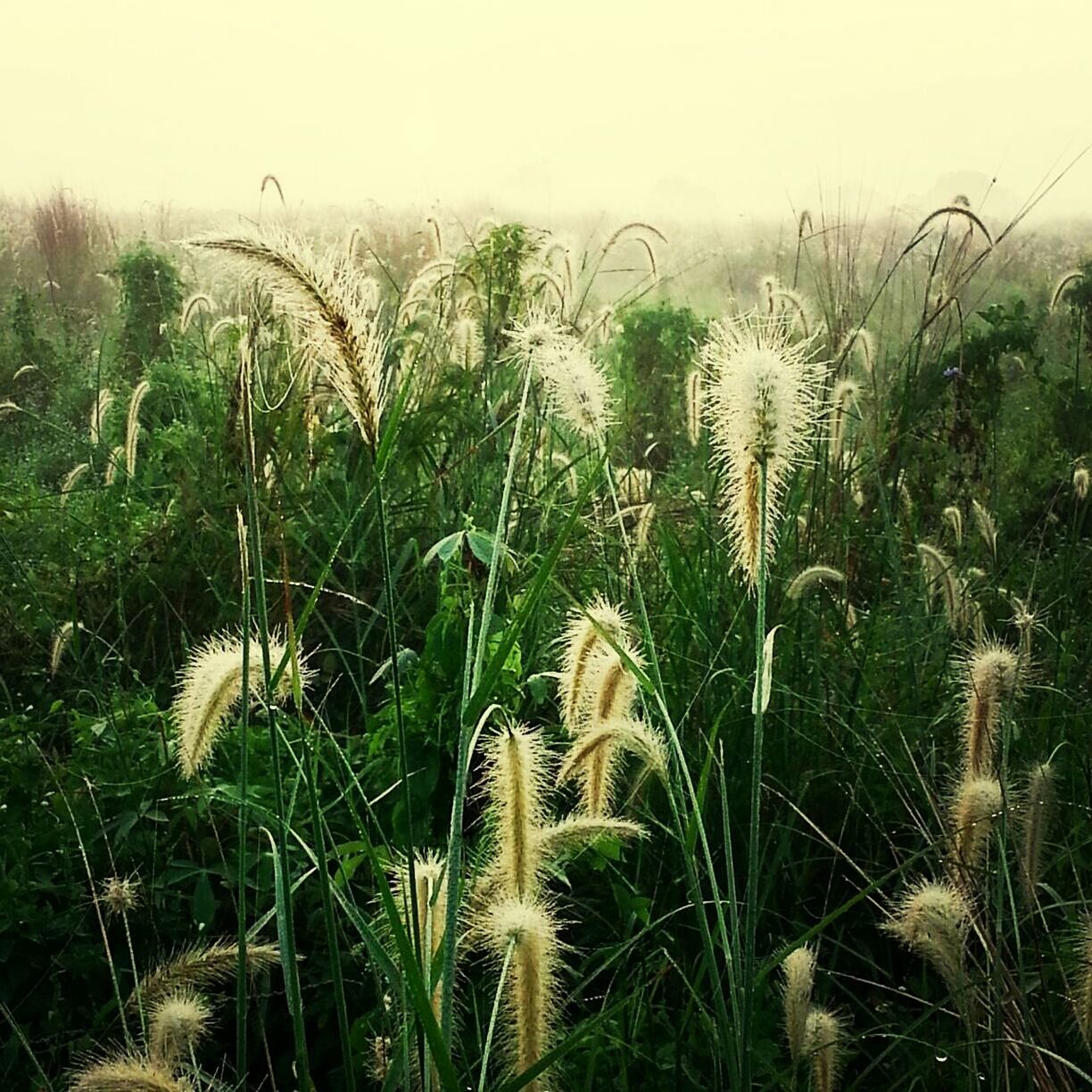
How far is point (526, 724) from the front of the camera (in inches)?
55.8

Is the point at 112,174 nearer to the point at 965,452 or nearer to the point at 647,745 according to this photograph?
the point at 965,452

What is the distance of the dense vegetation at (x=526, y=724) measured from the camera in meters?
0.74

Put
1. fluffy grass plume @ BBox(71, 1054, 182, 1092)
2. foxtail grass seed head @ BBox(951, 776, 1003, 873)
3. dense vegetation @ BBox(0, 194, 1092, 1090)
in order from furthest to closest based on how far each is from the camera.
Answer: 1. foxtail grass seed head @ BBox(951, 776, 1003, 873)
2. dense vegetation @ BBox(0, 194, 1092, 1090)
3. fluffy grass plume @ BBox(71, 1054, 182, 1092)

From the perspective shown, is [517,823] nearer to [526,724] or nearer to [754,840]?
[754,840]

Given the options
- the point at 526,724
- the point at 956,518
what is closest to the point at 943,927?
the point at 526,724

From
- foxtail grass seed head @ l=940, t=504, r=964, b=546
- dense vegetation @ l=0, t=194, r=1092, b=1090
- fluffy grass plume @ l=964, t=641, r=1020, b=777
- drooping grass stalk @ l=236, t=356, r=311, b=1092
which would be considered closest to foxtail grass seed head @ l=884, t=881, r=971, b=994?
dense vegetation @ l=0, t=194, r=1092, b=1090

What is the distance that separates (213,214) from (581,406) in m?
2.60

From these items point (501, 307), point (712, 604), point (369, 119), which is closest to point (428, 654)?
point (712, 604)

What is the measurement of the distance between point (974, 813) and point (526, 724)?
64 cm

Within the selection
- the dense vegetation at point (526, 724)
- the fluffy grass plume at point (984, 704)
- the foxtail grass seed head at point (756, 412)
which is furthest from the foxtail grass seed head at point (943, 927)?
the foxtail grass seed head at point (756, 412)

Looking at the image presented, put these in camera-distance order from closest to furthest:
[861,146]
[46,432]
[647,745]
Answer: [647,745] < [861,146] < [46,432]

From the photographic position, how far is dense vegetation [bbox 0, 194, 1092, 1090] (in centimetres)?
74

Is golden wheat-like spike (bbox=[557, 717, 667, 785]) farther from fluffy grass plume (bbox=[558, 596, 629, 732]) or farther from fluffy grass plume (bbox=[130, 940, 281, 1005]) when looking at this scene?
fluffy grass plume (bbox=[130, 940, 281, 1005])

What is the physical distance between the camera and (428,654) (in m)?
1.42
